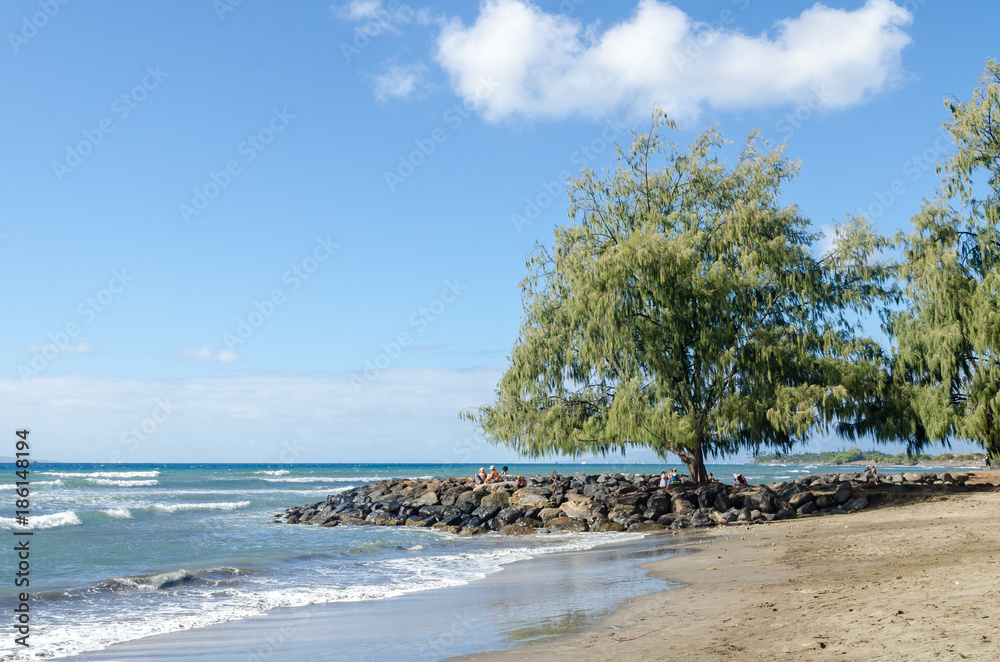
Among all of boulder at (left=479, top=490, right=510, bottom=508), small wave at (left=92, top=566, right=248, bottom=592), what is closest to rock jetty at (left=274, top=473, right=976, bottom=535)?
boulder at (left=479, top=490, right=510, bottom=508)

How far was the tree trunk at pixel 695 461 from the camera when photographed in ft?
87.3

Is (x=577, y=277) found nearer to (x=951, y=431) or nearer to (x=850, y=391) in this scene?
(x=850, y=391)

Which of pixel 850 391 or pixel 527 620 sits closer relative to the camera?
pixel 527 620

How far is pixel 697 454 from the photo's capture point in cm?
2662

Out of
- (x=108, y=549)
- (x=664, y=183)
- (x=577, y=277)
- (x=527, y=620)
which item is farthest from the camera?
(x=664, y=183)

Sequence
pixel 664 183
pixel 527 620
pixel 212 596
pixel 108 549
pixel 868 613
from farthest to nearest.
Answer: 1. pixel 664 183
2. pixel 108 549
3. pixel 212 596
4. pixel 527 620
5. pixel 868 613

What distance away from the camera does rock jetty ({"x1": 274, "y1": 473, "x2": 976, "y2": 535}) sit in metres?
24.3

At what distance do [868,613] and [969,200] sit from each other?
801 inches

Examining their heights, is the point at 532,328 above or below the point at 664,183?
below

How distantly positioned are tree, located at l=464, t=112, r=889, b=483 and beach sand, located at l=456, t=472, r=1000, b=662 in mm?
8797

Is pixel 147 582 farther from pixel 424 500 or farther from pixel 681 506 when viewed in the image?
pixel 424 500

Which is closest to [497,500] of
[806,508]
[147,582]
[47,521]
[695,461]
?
[695,461]

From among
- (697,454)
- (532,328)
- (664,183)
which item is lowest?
(697,454)

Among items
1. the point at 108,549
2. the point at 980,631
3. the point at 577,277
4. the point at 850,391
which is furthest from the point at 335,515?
the point at 980,631
